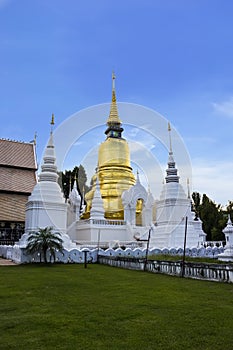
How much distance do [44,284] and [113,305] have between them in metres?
3.43

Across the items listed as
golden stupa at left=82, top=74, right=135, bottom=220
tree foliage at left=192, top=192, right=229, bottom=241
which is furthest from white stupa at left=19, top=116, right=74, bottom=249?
tree foliage at left=192, top=192, right=229, bottom=241

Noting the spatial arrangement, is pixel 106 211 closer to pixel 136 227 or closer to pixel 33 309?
pixel 136 227

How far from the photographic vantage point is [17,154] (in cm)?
3284

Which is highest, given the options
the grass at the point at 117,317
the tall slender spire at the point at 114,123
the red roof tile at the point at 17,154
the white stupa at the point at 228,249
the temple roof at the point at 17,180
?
the tall slender spire at the point at 114,123

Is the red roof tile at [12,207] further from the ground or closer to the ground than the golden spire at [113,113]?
closer to the ground

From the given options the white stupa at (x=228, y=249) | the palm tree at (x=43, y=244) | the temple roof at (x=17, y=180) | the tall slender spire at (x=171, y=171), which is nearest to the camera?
the white stupa at (x=228, y=249)

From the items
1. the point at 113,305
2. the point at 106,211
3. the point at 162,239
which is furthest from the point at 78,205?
the point at 113,305

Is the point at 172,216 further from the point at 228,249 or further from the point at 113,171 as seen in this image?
the point at 228,249

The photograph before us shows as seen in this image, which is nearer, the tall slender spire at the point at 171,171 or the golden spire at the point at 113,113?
the tall slender spire at the point at 171,171

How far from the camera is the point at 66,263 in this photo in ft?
52.8

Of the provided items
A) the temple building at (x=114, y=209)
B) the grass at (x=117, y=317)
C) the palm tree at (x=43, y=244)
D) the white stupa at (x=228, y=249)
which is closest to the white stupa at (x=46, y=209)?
the temple building at (x=114, y=209)

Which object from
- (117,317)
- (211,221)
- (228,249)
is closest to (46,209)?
(228,249)

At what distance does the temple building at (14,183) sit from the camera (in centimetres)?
2784

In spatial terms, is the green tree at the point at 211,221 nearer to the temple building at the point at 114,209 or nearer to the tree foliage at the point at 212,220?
the tree foliage at the point at 212,220
